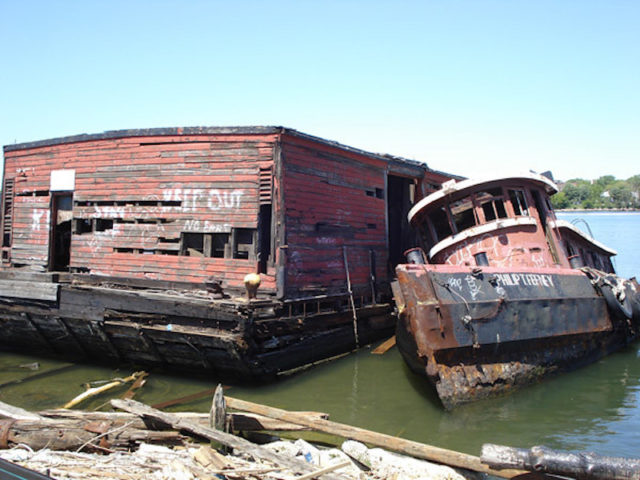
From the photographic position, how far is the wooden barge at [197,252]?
9.21m

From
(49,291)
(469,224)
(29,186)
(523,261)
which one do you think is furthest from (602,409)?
(29,186)

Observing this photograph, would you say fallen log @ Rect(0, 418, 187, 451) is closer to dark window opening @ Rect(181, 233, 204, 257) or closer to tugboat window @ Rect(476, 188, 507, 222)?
dark window opening @ Rect(181, 233, 204, 257)

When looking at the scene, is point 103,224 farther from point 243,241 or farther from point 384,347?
point 384,347

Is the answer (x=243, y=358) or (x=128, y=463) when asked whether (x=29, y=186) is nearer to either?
(x=243, y=358)

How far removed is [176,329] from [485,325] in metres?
5.44

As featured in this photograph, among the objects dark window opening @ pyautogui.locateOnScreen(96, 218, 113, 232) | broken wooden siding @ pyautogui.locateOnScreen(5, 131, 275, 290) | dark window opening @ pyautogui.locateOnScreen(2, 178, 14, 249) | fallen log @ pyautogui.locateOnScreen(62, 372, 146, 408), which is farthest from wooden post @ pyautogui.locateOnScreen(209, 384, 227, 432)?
dark window opening @ pyautogui.locateOnScreen(2, 178, 14, 249)

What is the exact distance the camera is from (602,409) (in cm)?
829

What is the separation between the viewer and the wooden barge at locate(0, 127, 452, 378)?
9.21 metres

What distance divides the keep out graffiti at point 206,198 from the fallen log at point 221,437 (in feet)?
16.1

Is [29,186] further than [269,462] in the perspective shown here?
Yes

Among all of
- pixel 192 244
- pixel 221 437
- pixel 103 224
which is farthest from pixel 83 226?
pixel 221 437

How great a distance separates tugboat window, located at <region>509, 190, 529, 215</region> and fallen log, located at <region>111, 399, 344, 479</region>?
7.85 meters

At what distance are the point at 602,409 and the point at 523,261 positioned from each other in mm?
3117

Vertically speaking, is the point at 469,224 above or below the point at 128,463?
above
